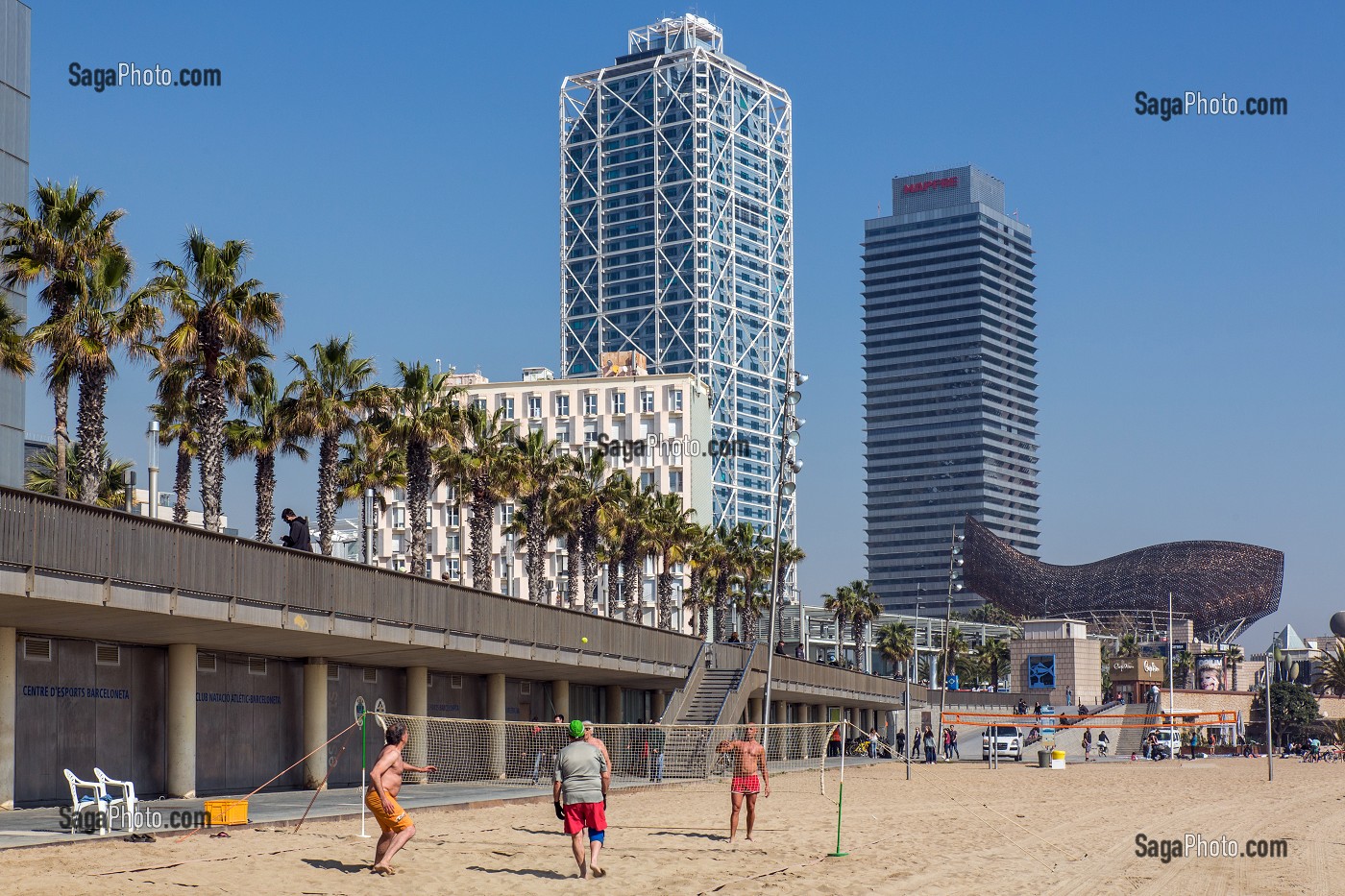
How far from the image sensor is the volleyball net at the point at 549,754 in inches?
1412

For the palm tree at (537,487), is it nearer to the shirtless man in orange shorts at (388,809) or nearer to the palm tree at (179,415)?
the palm tree at (179,415)

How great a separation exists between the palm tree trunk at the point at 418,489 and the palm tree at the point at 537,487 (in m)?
10.1

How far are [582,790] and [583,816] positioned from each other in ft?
1.29

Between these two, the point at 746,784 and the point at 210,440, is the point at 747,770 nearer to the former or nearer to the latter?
the point at 746,784

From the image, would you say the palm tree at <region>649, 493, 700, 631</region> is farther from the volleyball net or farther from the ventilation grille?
the ventilation grille

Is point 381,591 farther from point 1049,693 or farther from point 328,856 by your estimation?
point 1049,693

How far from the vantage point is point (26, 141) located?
45.2 metres

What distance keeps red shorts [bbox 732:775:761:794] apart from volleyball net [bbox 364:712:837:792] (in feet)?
42.0

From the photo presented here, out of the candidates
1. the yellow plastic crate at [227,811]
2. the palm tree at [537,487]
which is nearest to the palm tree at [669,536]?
the palm tree at [537,487]

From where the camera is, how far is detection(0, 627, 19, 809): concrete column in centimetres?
2470

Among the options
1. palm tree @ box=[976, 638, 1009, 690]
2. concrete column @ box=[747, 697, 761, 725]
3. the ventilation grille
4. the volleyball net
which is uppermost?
the ventilation grille

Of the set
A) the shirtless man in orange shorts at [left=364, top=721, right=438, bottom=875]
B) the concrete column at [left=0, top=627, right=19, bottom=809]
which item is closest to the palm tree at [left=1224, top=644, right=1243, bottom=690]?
the concrete column at [left=0, top=627, right=19, bottom=809]

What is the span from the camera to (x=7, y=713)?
984 inches

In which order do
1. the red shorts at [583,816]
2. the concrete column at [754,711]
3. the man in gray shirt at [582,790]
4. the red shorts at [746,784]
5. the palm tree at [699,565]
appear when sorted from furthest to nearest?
the palm tree at [699,565] → the concrete column at [754,711] → the red shorts at [746,784] → the red shorts at [583,816] → the man in gray shirt at [582,790]
